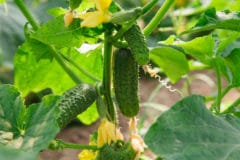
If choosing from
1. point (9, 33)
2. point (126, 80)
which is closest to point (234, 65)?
point (126, 80)

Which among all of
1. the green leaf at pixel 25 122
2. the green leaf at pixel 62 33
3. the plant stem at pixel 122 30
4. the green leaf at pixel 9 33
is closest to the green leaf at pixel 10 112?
the green leaf at pixel 25 122

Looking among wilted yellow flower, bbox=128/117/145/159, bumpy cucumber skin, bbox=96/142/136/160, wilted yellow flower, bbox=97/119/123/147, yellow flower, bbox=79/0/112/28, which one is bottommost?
bumpy cucumber skin, bbox=96/142/136/160

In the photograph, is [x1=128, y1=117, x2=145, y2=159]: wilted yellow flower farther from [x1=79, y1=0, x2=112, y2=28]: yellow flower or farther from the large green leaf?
the large green leaf

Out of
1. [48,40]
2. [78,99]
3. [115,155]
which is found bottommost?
[115,155]

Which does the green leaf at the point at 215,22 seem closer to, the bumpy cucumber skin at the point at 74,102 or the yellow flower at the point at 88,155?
the bumpy cucumber skin at the point at 74,102

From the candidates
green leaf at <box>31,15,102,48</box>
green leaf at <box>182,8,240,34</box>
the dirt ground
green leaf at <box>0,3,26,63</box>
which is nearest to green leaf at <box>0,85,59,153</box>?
green leaf at <box>31,15,102,48</box>

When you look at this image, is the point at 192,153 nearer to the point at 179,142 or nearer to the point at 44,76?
the point at 179,142

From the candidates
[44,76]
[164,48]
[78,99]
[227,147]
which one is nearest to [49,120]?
[78,99]
